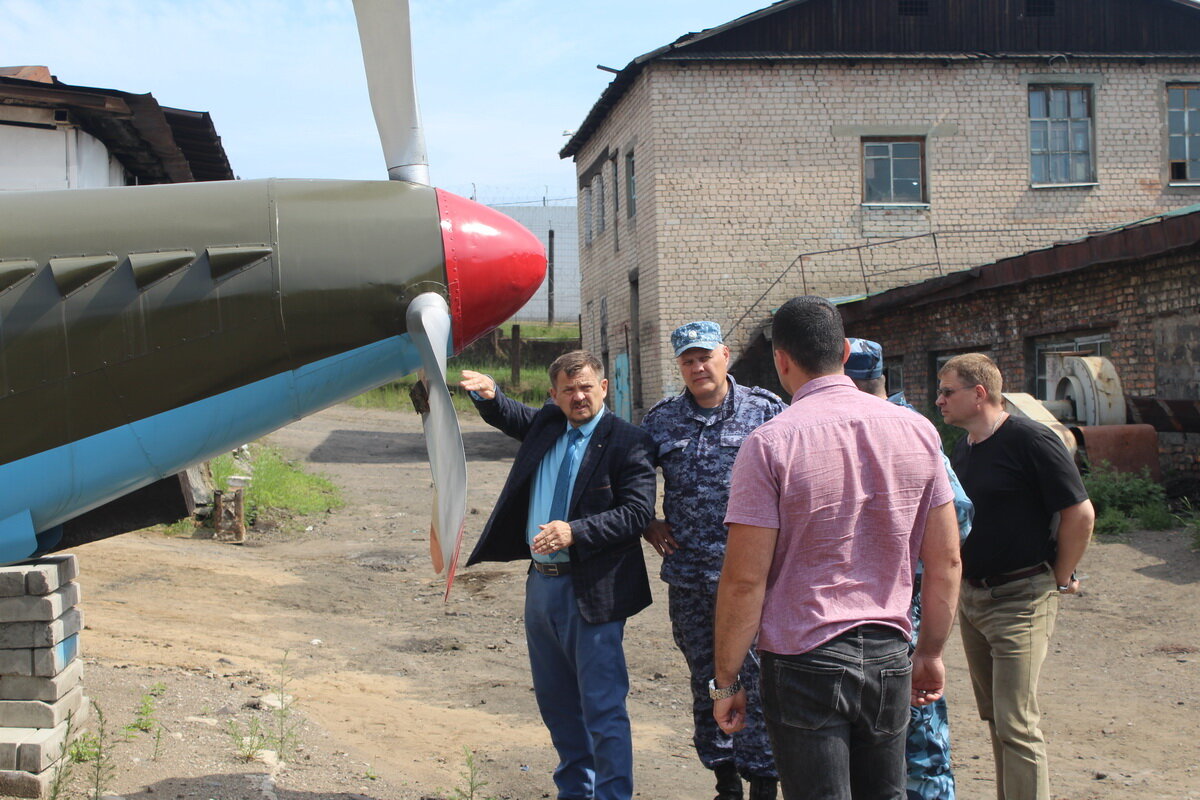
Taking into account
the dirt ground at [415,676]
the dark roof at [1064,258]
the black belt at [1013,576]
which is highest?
the dark roof at [1064,258]

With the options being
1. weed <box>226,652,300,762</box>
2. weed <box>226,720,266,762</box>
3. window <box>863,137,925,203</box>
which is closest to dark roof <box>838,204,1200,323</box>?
window <box>863,137,925,203</box>

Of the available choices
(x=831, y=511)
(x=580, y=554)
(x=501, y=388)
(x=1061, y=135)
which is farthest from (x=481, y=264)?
(x=501, y=388)

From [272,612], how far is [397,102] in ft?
17.2

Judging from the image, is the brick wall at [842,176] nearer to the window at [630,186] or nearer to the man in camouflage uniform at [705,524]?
the window at [630,186]

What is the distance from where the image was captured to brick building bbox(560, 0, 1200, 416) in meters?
17.9

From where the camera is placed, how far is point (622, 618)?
143 inches

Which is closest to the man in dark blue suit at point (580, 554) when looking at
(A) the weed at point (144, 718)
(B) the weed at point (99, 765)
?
(B) the weed at point (99, 765)

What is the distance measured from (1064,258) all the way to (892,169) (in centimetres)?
744

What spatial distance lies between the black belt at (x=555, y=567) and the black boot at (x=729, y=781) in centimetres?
88

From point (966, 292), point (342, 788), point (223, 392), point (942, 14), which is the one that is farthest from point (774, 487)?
point (942, 14)

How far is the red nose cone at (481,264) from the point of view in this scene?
10.9 feet

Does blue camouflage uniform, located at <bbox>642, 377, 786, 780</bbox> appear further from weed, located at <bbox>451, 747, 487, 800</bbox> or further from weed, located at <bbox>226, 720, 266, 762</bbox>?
weed, located at <bbox>226, 720, 266, 762</bbox>

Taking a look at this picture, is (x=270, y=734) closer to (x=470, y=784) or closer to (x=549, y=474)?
(x=470, y=784)

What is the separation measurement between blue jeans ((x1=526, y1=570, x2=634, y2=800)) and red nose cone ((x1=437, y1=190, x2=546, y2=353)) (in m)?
0.97
